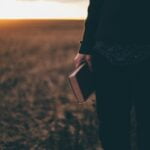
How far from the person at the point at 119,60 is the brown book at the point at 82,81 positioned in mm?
66

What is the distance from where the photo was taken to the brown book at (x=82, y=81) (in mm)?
2195

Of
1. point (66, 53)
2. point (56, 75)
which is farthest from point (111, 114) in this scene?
point (66, 53)

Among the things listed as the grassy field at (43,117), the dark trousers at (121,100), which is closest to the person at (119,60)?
the dark trousers at (121,100)

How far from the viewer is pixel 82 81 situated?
2.23m

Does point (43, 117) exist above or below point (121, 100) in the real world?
below

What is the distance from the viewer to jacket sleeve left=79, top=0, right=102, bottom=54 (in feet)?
7.06

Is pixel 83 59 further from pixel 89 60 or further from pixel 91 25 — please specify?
pixel 91 25

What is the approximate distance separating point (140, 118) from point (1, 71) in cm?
686

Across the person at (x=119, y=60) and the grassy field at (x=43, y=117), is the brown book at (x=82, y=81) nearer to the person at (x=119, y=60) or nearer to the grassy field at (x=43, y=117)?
the person at (x=119, y=60)

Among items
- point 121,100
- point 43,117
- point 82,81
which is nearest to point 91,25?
point 82,81

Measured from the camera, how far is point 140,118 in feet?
7.18

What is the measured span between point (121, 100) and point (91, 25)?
0.43m

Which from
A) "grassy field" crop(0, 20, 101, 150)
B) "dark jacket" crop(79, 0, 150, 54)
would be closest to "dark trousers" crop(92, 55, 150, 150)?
"dark jacket" crop(79, 0, 150, 54)

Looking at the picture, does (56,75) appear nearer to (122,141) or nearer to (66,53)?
(66,53)
